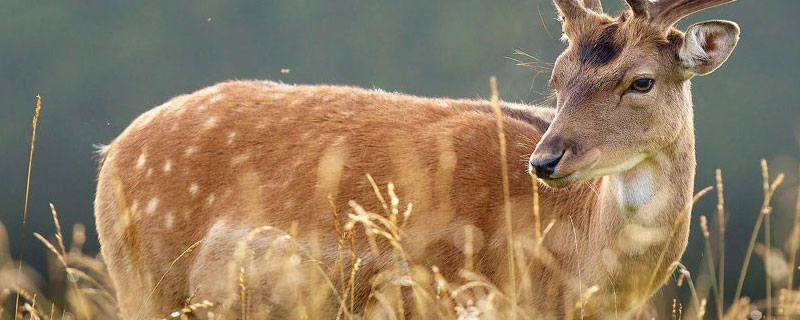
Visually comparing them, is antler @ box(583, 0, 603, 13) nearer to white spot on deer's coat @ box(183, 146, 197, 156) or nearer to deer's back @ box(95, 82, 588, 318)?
deer's back @ box(95, 82, 588, 318)

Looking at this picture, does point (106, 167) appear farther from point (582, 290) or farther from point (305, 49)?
point (305, 49)

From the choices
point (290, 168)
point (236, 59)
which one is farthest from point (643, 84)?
point (236, 59)

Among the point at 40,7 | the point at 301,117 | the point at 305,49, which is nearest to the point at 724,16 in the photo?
the point at 305,49

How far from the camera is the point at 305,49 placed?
782 inches

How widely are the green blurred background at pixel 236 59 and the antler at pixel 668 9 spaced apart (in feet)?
41.4

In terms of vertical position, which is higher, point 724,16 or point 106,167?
point 724,16

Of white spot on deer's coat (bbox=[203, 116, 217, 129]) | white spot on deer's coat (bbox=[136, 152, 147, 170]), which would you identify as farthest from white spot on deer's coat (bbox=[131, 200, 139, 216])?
white spot on deer's coat (bbox=[203, 116, 217, 129])

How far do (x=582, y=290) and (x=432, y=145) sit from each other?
38.4 inches

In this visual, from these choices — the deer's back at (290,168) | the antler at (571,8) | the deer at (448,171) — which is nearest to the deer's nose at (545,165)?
the deer at (448,171)

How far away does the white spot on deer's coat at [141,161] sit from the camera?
584cm

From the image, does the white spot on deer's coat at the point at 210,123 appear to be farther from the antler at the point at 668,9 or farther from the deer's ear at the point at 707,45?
the deer's ear at the point at 707,45

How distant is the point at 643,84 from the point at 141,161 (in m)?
2.34

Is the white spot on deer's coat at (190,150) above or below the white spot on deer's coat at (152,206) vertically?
above

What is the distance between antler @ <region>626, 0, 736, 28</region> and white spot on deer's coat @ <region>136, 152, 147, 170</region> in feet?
7.55
